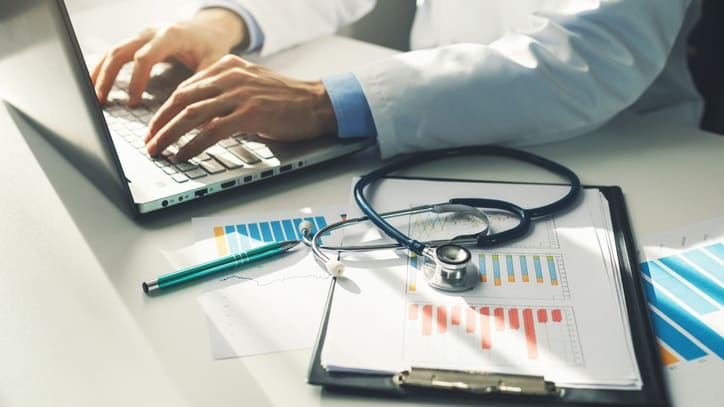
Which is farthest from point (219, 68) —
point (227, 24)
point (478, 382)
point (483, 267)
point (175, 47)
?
point (478, 382)

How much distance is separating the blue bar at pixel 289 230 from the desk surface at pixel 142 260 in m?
0.03

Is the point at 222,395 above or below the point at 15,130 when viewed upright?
below

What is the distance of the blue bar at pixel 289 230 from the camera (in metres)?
0.72

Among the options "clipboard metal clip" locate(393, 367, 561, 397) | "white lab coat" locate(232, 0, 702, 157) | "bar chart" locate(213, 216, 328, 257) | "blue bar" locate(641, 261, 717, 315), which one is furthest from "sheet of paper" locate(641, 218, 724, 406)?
"bar chart" locate(213, 216, 328, 257)

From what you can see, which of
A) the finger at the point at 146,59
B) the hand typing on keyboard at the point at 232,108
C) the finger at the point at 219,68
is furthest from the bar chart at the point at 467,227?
the finger at the point at 146,59

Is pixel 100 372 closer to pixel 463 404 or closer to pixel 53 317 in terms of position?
pixel 53 317

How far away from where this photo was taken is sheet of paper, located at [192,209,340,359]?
1.92ft

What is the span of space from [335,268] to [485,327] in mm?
149

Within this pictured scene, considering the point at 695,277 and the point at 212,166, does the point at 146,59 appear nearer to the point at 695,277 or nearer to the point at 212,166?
the point at 212,166

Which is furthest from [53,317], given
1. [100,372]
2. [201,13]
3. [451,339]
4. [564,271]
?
[201,13]

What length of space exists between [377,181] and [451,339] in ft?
0.94

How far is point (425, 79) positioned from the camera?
34.3 inches

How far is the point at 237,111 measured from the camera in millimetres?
829

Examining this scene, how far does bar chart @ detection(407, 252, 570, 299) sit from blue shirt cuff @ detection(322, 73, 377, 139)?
0.81ft
